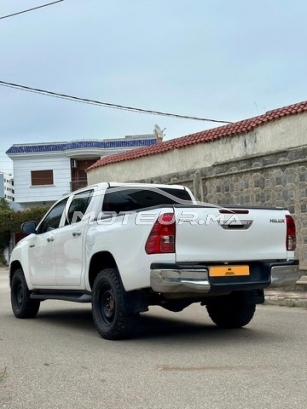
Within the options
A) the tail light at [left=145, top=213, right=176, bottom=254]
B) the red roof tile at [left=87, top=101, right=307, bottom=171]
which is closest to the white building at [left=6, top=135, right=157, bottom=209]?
the red roof tile at [left=87, top=101, right=307, bottom=171]

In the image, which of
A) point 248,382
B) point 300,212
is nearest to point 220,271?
point 248,382

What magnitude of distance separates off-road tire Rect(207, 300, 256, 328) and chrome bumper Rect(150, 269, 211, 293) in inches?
62.3

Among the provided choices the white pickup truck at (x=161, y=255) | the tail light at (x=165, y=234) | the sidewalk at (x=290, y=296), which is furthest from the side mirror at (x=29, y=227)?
the sidewalk at (x=290, y=296)

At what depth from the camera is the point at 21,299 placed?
9.62 meters

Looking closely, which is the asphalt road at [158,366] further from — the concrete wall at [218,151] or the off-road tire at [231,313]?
the concrete wall at [218,151]

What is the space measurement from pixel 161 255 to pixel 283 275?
61.8 inches

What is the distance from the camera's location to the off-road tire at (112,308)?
6719 mm

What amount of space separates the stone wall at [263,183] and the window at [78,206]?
595 centimetres

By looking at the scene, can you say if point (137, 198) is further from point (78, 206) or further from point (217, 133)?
point (217, 133)

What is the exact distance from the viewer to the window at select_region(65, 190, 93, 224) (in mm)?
8008

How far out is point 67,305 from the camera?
11.6 m

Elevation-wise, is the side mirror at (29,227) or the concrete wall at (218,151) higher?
the concrete wall at (218,151)

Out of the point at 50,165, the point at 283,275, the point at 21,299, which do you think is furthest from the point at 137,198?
the point at 50,165

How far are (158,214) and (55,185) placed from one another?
36610 millimetres
